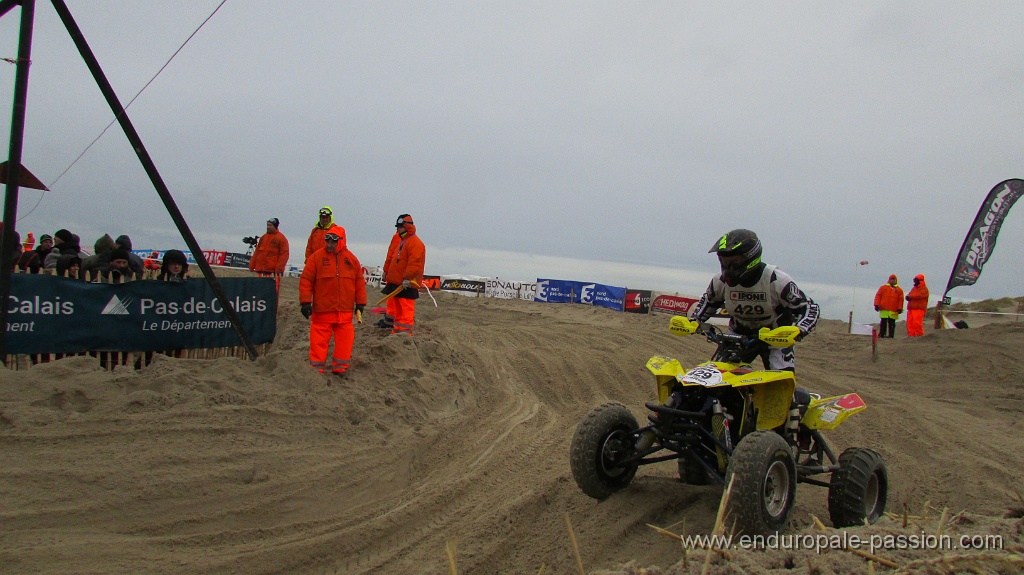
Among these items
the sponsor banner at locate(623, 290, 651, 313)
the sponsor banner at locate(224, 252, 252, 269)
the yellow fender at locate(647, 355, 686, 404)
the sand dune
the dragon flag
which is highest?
the dragon flag

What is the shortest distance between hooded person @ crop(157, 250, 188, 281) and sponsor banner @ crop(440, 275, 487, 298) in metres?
19.7

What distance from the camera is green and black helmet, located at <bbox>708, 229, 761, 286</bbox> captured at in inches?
186

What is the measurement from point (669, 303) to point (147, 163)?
65.7 ft

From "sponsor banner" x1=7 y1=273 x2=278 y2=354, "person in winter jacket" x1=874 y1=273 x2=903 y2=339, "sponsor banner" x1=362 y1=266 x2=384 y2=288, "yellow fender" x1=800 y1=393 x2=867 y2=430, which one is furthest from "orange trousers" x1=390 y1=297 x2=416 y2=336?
"sponsor banner" x1=362 y1=266 x2=384 y2=288

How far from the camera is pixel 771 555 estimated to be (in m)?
2.99

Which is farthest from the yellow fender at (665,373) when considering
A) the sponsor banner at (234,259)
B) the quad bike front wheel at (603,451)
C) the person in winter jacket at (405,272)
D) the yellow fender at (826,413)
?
the sponsor banner at (234,259)

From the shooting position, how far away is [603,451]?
180 inches

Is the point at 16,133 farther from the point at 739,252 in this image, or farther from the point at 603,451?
Result: the point at 739,252

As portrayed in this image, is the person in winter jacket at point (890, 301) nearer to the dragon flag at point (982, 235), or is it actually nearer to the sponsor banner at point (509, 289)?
the dragon flag at point (982, 235)

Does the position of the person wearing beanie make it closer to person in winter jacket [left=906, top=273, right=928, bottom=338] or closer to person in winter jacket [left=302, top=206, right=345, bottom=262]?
person in winter jacket [left=302, top=206, right=345, bottom=262]

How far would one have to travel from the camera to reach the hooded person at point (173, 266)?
7984 mm

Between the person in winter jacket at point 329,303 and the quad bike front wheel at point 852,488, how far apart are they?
520 centimetres

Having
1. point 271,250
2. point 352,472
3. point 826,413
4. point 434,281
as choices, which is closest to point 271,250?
point 271,250

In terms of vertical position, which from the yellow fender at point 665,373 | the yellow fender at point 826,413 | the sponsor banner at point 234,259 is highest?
the sponsor banner at point 234,259
